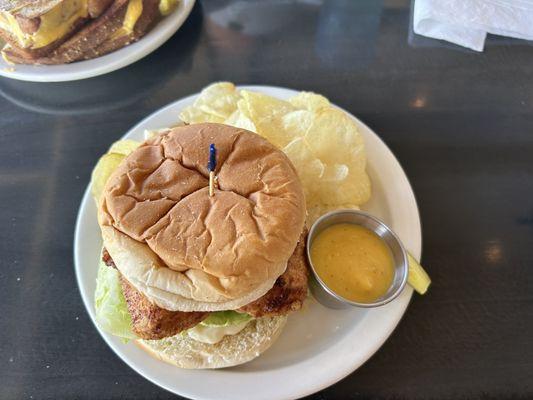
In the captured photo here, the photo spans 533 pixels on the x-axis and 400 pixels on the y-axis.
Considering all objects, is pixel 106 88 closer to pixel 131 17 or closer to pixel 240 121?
pixel 131 17

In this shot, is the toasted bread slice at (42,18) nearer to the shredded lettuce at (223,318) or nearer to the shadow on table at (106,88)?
the shadow on table at (106,88)

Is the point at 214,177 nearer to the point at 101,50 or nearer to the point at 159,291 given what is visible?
the point at 159,291

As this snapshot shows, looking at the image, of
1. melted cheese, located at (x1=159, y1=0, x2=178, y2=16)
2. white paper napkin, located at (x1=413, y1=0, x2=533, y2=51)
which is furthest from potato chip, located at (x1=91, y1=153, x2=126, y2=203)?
white paper napkin, located at (x1=413, y1=0, x2=533, y2=51)

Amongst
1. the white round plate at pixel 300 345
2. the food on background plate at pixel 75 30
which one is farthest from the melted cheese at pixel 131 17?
the white round plate at pixel 300 345

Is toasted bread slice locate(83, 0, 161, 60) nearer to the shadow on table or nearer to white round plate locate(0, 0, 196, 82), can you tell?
white round plate locate(0, 0, 196, 82)

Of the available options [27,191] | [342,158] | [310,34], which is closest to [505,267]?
[342,158]

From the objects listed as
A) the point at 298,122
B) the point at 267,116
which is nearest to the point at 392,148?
the point at 298,122
